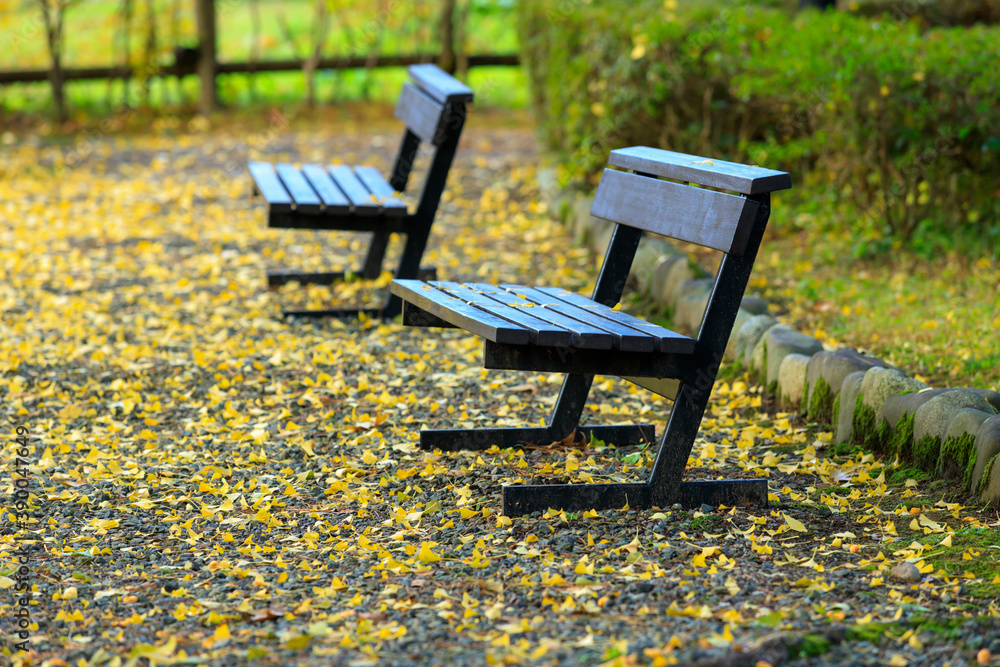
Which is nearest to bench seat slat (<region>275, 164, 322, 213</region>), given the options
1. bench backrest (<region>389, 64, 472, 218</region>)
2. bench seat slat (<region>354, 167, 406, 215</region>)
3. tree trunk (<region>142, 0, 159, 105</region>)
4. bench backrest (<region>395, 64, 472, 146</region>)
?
bench seat slat (<region>354, 167, 406, 215</region>)

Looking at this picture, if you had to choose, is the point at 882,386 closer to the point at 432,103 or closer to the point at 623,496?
the point at 623,496

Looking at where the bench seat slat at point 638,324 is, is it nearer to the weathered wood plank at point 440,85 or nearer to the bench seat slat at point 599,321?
the bench seat slat at point 599,321

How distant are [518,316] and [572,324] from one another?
0.48 ft

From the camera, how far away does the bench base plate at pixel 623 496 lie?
2785 millimetres

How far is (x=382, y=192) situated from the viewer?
189 inches

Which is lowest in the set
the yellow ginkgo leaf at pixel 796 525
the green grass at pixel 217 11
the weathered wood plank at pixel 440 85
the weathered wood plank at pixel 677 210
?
the yellow ginkgo leaf at pixel 796 525

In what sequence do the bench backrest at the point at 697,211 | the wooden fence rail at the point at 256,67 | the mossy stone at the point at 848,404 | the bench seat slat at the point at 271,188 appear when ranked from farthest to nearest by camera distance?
1. the wooden fence rail at the point at 256,67
2. the bench seat slat at the point at 271,188
3. the mossy stone at the point at 848,404
4. the bench backrest at the point at 697,211

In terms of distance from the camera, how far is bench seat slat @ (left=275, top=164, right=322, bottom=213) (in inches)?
171

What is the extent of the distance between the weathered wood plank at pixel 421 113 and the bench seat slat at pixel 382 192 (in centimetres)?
30

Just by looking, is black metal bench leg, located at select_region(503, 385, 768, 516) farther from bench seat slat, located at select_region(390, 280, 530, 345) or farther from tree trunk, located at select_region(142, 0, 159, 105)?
tree trunk, located at select_region(142, 0, 159, 105)

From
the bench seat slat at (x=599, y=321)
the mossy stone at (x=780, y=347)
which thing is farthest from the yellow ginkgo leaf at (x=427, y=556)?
the mossy stone at (x=780, y=347)

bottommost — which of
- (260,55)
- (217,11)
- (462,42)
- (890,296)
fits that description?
(890,296)

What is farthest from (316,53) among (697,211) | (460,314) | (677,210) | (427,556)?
(427,556)

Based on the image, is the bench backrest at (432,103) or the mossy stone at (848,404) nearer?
the mossy stone at (848,404)
